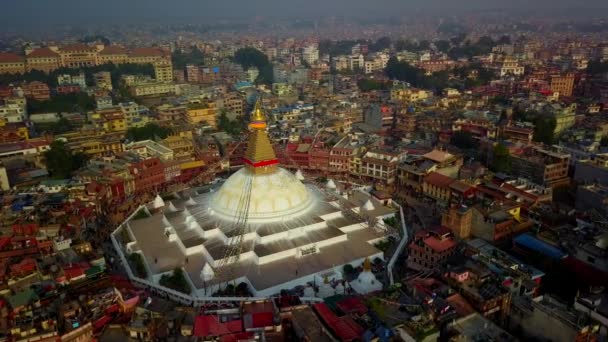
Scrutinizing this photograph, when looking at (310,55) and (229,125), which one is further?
(310,55)

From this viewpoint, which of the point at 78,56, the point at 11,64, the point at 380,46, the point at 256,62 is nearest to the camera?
the point at 11,64

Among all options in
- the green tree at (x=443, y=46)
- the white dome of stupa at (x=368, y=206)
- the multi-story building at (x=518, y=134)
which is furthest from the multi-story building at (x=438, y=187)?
the green tree at (x=443, y=46)

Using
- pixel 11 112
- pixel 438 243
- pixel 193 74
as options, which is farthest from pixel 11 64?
pixel 438 243

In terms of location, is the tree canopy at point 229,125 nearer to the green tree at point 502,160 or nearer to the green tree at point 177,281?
the green tree at point 502,160

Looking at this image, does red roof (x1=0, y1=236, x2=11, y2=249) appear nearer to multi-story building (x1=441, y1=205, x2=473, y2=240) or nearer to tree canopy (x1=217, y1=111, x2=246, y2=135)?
multi-story building (x1=441, y1=205, x2=473, y2=240)

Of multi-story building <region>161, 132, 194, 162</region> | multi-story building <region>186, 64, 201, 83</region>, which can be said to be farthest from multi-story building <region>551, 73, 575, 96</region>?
multi-story building <region>186, 64, 201, 83</region>

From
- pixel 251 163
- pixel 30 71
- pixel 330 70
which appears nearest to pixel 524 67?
pixel 330 70

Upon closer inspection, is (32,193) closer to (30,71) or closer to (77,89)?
(77,89)

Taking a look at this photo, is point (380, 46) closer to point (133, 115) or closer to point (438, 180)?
point (133, 115)
